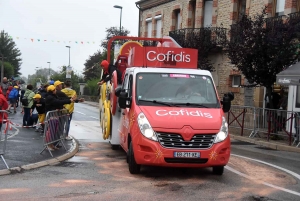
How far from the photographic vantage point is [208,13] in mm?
27203

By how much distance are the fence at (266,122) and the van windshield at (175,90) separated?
22.0 feet

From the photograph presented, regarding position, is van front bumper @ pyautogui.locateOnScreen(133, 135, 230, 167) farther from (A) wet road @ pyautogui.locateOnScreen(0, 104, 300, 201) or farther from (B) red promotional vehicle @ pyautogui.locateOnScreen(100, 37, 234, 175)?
(A) wet road @ pyautogui.locateOnScreen(0, 104, 300, 201)

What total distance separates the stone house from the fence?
424 cm

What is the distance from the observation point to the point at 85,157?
10.4 m

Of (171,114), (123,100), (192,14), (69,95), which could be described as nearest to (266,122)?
(69,95)

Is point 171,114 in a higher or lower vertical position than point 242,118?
higher

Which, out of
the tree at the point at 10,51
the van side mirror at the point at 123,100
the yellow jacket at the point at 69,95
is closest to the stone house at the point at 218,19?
the yellow jacket at the point at 69,95

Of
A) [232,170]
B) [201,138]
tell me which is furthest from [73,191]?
[232,170]

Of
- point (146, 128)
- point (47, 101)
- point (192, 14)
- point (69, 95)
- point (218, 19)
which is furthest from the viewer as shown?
point (192, 14)

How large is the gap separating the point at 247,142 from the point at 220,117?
324 inches

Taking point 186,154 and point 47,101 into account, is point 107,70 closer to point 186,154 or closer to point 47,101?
point 47,101

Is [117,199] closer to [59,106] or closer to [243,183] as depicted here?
[243,183]

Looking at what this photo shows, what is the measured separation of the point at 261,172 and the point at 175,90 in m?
2.61

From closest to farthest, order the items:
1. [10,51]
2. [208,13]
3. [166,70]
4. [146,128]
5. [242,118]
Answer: [146,128]
[166,70]
[242,118]
[208,13]
[10,51]
